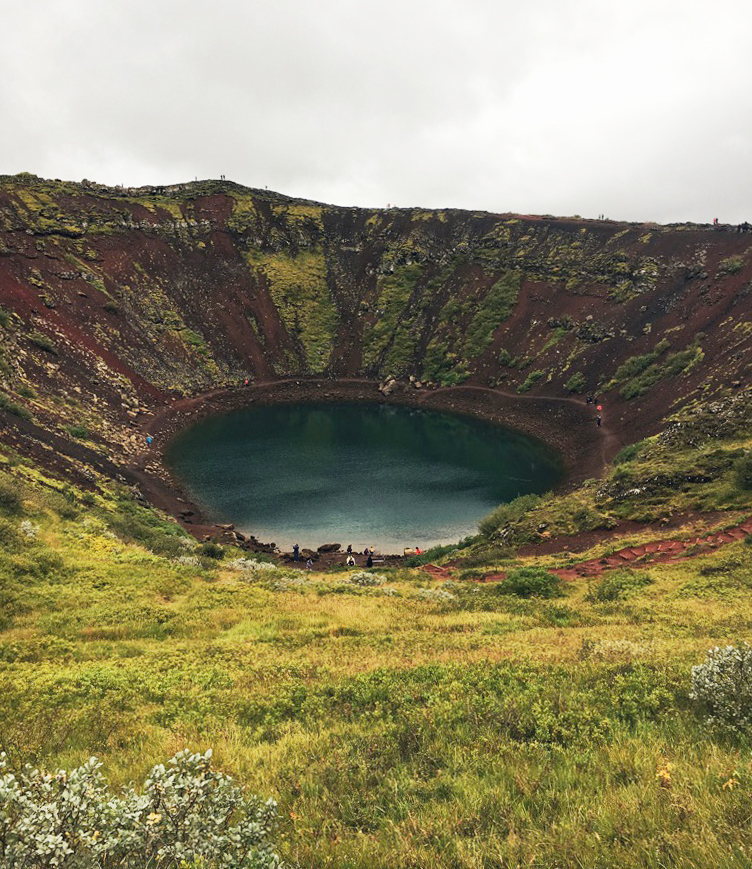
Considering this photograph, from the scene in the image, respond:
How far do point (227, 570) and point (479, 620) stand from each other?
42.3 ft

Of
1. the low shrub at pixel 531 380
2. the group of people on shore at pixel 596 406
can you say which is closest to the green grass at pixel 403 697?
the group of people on shore at pixel 596 406

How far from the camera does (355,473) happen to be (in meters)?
50.1

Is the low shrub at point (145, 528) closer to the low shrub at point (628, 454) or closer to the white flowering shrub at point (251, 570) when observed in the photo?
the white flowering shrub at point (251, 570)

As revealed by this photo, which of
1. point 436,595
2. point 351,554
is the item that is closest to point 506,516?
point 351,554

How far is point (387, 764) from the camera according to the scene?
6.91 m

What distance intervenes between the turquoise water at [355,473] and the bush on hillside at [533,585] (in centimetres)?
1550

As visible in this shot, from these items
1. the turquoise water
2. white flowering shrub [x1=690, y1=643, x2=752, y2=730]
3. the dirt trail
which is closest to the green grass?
white flowering shrub [x1=690, y1=643, x2=752, y2=730]

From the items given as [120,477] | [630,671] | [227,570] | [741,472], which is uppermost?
[120,477]

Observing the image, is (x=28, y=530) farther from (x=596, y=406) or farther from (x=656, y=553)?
(x=596, y=406)

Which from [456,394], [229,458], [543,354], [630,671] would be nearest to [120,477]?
[229,458]

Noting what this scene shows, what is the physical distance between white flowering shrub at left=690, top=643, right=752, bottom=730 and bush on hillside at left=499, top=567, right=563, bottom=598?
12825mm

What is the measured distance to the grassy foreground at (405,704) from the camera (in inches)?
193

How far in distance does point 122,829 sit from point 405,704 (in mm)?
5795

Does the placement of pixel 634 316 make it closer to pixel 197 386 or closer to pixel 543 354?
pixel 543 354
